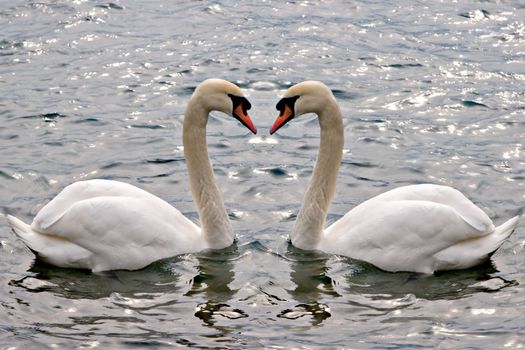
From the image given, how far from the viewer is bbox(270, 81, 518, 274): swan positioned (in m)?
10.2

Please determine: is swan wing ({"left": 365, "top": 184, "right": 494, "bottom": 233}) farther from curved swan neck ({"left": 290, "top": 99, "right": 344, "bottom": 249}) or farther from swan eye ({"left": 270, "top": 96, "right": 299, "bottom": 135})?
A: swan eye ({"left": 270, "top": 96, "right": 299, "bottom": 135})

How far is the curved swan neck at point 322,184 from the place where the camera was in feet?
35.8

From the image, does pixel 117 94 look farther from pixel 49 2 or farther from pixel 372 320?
pixel 372 320

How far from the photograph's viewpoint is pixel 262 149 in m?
14.0

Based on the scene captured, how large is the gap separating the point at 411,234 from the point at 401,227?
0.10 metres

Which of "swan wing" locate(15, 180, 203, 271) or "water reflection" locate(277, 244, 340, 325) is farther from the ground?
"swan wing" locate(15, 180, 203, 271)

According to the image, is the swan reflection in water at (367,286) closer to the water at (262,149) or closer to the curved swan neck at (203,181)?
the water at (262,149)

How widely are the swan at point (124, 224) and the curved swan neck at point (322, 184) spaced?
0.71 metres

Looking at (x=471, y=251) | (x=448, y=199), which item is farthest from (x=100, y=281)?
(x=471, y=251)

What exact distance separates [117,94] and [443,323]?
8.06 metres

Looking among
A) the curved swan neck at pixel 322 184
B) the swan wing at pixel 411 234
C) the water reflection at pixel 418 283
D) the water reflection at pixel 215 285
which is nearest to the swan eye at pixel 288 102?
the curved swan neck at pixel 322 184

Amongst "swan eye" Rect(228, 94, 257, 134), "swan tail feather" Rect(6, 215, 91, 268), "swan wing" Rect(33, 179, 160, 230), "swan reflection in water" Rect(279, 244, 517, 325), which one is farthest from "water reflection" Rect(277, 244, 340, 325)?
"swan tail feather" Rect(6, 215, 91, 268)

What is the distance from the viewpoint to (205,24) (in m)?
19.8

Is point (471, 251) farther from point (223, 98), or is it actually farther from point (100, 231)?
point (100, 231)
